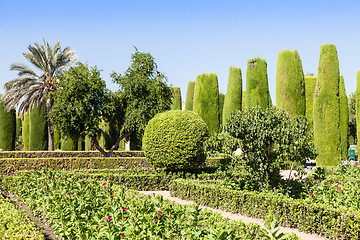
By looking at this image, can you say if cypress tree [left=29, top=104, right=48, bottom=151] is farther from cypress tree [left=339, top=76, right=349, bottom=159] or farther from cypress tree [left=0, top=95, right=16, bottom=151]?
cypress tree [left=339, top=76, right=349, bottom=159]

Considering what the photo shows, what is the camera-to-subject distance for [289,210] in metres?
7.39

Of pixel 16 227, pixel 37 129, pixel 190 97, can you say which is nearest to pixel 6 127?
pixel 37 129

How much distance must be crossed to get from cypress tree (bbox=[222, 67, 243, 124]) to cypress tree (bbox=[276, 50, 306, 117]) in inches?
208

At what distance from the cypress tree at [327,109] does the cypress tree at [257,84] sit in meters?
4.88

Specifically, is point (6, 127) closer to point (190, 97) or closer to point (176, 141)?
point (190, 97)

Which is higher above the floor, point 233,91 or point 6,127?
point 233,91

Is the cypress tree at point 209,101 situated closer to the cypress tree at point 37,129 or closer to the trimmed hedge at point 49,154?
the trimmed hedge at point 49,154

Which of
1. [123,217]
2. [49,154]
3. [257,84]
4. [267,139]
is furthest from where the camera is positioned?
[257,84]

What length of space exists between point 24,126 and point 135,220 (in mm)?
28449

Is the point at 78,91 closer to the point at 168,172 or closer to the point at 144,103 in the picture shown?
the point at 144,103

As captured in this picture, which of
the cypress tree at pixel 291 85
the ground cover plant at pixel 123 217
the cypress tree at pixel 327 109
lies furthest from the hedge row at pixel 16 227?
the cypress tree at pixel 291 85

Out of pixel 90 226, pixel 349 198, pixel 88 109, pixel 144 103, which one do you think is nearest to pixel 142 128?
pixel 144 103

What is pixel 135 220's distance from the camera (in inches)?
181

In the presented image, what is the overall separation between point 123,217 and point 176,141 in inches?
291
